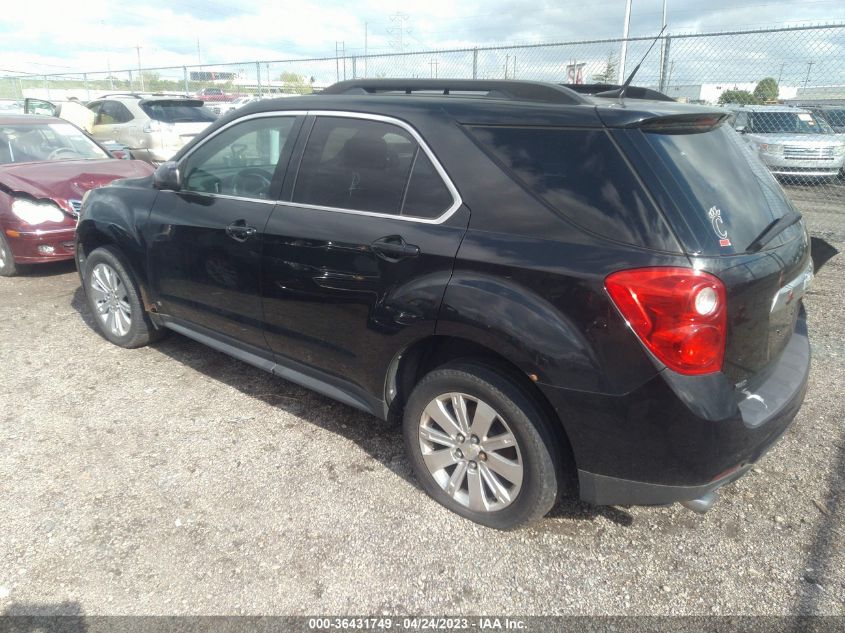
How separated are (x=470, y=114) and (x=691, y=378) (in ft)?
4.59

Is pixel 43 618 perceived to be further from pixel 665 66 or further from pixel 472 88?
pixel 665 66

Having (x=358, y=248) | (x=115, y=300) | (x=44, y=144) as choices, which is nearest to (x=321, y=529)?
(x=358, y=248)

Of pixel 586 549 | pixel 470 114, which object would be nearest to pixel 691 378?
pixel 586 549

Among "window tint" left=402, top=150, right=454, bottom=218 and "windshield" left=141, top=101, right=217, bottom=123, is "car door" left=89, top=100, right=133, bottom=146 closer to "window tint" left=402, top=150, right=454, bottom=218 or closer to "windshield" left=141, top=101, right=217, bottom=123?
"windshield" left=141, top=101, right=217, bottom=123

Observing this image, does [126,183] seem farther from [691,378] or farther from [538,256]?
[691,378]

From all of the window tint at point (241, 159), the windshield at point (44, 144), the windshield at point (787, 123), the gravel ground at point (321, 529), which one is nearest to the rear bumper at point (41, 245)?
the windshield at point (44, 144)

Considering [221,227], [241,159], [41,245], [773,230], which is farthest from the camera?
[41,245]

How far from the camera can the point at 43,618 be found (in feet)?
7.52

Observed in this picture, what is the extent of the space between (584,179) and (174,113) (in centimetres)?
1204

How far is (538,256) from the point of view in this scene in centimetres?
237

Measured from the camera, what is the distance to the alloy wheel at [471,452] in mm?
2613

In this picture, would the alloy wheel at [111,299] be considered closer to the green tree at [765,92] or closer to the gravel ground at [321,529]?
the gravel ground at [321,529]

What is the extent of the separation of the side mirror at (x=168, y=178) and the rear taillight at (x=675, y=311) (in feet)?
9.22

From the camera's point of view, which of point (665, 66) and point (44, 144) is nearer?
point (44, 144)
